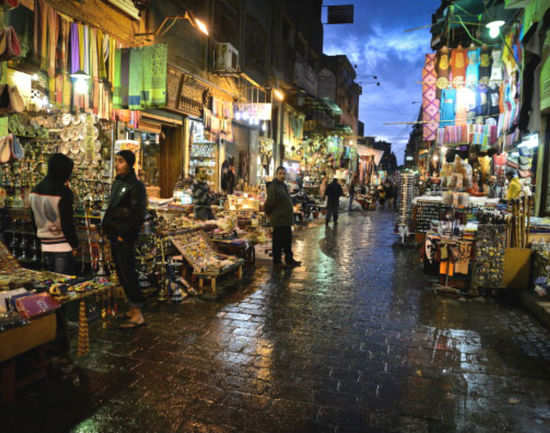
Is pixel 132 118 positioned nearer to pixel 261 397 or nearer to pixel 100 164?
pixel 100 164

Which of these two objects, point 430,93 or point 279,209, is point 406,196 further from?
point 279,209

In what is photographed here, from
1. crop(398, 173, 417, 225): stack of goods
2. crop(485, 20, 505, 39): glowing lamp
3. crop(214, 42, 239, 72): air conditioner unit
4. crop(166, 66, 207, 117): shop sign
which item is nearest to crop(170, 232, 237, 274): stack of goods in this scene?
crop(166, 66, 207, 117): shop sign

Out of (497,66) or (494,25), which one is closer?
(494,25)

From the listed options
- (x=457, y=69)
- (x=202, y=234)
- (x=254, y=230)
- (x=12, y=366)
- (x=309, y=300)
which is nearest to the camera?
(x=12, y=366)

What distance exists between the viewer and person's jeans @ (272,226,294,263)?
337 inches

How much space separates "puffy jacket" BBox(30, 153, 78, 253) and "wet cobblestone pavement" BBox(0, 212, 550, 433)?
1.15 metres

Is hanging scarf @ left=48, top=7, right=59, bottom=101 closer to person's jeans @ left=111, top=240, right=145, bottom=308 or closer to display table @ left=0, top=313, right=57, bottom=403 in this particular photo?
person's jeans @ left=111, top=240, right=145, bottom=308

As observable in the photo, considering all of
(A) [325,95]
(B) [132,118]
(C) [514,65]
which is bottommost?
(B) [132,118]

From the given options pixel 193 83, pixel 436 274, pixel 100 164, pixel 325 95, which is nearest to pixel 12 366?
pixel 100 164

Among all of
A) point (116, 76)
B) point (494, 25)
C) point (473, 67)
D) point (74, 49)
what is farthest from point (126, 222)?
point (473, 67)

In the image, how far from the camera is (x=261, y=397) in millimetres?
3369

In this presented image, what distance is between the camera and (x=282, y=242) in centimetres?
860

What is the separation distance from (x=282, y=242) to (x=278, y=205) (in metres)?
0.82

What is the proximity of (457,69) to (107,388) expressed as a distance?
506 inches
